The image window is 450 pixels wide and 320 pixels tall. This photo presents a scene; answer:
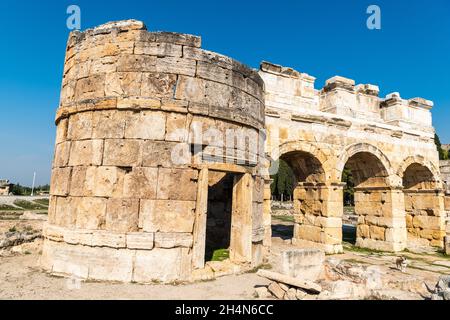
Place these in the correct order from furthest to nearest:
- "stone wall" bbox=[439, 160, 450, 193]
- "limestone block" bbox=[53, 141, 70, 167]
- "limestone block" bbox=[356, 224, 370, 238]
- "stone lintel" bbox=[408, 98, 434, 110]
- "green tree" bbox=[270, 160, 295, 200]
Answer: "green tree" bbox=[270, 160, 295, 200], "stone wall" bbox=[439, 160, 450, 193], "stone lintel" bbox=[408, 98, 434, 110], "limestone block" bbox=[356, 224, 370, 238], "limestone block" bbox=[53, 141, 70, 167]

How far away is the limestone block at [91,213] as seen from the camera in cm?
600

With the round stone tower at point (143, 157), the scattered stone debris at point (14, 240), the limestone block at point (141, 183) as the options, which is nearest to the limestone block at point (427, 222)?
the round stone tower at point (143, 157)

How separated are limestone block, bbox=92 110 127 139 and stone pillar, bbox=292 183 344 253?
7.45m

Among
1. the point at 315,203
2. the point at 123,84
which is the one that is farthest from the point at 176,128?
the point at 315,203

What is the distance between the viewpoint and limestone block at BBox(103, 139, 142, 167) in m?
6.11

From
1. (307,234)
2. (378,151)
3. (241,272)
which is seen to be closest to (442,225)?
(378,151)

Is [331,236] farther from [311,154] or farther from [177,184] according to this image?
[177,184]

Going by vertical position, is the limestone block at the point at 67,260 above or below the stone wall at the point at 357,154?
below

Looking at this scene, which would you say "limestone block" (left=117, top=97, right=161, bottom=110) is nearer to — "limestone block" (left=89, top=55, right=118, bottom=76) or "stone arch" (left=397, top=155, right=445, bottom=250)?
"limestone block" (left=89, top=55, right=118, bottom=76)

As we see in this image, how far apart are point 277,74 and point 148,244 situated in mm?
7189

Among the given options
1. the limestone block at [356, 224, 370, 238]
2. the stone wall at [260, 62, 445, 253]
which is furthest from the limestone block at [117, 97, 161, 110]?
the limestone block at [356, 224, 370, 238]

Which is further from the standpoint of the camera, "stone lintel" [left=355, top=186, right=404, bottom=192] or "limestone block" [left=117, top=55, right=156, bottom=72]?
"stone lintel" [left=355, top=186, right=404, bottom=192]

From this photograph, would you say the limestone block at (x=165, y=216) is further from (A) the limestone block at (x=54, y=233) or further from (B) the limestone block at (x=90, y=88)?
(B) the limestone block at (x=90, y=88)

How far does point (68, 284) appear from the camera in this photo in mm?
5438
